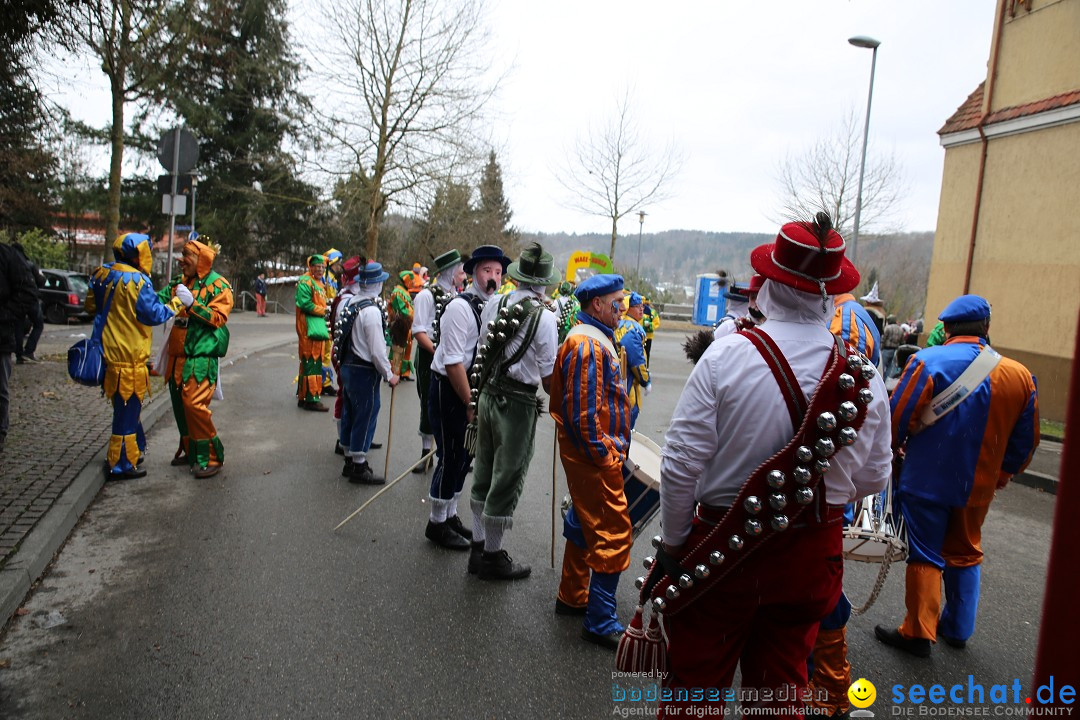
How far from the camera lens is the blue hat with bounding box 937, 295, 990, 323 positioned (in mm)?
4090

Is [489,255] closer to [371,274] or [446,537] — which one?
[446,537]

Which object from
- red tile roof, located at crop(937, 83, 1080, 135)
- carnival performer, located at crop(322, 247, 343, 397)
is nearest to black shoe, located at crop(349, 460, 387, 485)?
carnival performer, located at crop(322, 247, 343, 397)

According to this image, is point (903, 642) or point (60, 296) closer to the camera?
point (903, 642)

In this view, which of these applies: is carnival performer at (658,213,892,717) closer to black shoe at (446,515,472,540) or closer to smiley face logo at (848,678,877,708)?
smiley face logo at (848,678,877,708)

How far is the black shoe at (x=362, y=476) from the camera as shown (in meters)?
6.90

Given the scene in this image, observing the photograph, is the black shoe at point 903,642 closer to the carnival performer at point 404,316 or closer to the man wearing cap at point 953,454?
the man wearing cap at point 953,454

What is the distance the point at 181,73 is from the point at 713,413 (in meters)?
15.3

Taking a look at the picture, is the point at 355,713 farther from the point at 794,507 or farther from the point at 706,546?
the point at 794,507

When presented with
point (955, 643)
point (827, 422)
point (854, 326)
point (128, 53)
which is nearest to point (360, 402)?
point (854, 326)

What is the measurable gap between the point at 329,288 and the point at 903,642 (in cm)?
884

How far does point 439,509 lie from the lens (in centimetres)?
538

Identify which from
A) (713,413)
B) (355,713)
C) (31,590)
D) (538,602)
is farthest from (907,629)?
(31,590)

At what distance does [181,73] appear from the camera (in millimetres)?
14492

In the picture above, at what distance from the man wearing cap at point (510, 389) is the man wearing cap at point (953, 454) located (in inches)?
80.1
